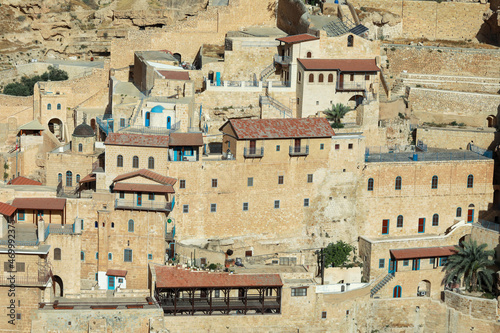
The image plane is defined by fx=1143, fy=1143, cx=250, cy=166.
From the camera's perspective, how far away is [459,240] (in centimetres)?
7006

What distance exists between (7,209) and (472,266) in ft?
88.3

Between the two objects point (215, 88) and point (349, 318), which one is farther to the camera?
point (215, 88)

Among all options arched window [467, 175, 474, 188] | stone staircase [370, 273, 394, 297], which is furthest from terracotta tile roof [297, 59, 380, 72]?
stone staircase [370, 273, 394, 297]

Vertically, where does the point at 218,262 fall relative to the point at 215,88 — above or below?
below

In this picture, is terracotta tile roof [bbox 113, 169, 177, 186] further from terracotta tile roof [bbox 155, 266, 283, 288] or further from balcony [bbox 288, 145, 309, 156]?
balcony [bbox 288, 145, 309, 156]

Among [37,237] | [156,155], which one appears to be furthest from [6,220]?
[156,155]

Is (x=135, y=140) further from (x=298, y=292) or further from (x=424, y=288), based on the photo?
(x=424, y=288)

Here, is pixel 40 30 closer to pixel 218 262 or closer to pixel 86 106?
pixel 86 106

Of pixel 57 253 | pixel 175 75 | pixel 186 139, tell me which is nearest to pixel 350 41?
pixel 175 75

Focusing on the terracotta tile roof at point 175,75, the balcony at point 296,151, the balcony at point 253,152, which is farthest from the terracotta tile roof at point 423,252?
the terracotta tile roof at point 175,75

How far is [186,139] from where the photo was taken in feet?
215

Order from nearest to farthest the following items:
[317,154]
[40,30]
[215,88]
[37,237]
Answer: [37,237] < [317,154] < [215,88] < [40,30]

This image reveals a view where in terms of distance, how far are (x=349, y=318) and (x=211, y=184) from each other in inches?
435

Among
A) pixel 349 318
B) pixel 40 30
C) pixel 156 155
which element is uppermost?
pixel 40 30
